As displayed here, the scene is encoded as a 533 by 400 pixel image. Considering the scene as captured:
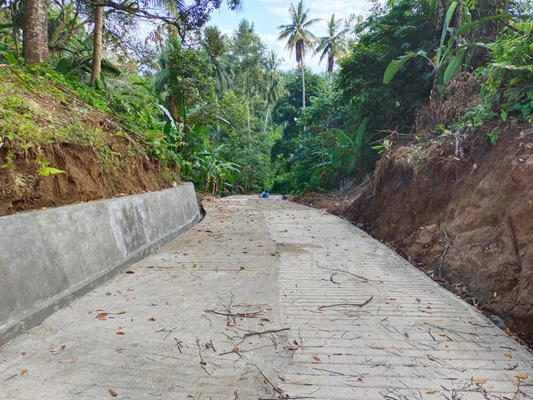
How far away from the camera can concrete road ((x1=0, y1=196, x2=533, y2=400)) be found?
1.85 meters

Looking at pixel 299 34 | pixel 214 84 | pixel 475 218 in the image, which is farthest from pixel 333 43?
pixel 475 218

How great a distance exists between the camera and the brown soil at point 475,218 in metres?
2.83

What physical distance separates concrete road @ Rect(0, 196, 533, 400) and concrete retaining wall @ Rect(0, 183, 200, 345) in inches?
5.4

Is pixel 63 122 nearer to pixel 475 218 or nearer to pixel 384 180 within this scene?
pixel 475 218

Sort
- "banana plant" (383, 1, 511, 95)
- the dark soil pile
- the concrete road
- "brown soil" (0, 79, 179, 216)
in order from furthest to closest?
"banana plant" (383, 1, 511, 95), "brown soil" (0, 79, 179, 216), the dark soil pile, the concrete road

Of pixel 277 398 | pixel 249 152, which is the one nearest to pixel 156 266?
pixel 277 398

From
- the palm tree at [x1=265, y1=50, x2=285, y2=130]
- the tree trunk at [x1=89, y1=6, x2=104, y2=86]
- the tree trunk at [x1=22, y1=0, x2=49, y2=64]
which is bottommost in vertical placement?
the tree trunk at [x1=22, y1=0, x2=49, y2=64]

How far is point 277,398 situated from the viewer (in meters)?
1.77

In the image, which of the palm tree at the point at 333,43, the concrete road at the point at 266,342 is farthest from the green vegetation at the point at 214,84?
the palm tree at the point at 333,43

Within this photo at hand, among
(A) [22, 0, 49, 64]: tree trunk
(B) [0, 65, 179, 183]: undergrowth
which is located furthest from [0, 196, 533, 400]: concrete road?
(A) [22, 0, 49, 64]: tree trunk

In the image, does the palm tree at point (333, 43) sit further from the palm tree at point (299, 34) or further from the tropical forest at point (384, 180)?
the tropical forest at point (384, 180)

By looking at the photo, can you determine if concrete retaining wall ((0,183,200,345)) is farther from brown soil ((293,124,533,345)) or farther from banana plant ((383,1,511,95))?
banana plant ((383,1,511,95))

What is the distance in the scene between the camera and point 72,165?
12.8 feet

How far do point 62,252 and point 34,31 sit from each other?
15.9 ft
